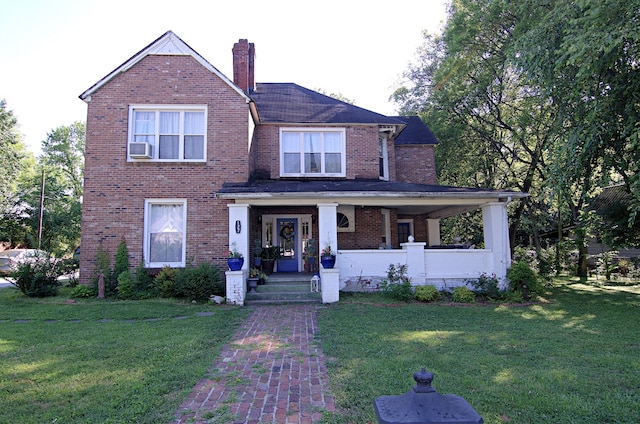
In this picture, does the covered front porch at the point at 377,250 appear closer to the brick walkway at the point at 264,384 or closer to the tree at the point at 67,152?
the brick walkway at the point at 264,384

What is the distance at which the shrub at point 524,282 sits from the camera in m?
11.5

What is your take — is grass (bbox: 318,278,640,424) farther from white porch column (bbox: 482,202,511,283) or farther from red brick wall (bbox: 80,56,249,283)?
red brick wall (bbox: 80,56,249,283)

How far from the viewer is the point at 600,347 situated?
642cm

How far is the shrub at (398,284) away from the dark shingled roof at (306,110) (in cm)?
574

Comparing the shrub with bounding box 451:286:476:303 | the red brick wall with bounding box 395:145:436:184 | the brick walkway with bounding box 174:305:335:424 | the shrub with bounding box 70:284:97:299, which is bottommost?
the brick walkway with bounding box 174:305:335:424

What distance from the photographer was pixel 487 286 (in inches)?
459

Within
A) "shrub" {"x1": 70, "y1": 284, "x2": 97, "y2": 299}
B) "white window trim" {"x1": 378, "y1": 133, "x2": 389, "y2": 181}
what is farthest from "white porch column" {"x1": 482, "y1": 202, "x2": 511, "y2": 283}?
"shrub" {"x1": 70, "y1": 284, "x2": 97, "y2": 299}

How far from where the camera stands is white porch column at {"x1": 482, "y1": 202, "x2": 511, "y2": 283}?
12.0 m

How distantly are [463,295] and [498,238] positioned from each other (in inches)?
92.3

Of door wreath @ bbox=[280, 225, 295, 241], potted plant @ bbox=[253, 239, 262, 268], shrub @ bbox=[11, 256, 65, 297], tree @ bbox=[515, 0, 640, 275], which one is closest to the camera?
tree @ bbox=[515, 0, 640, 275]

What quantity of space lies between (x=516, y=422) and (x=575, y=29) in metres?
8.57

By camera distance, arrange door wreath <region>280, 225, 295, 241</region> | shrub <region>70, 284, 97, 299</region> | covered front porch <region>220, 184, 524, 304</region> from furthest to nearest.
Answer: door wreath <region>280, 225, 295, 241</region> → shrub <region>70, 284, 97, 299</region> → covered front porch <region>220, 184, 524, 304</region>

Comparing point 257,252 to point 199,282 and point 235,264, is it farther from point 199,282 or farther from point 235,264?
point 199,282

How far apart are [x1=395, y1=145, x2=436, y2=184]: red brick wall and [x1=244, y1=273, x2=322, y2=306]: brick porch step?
26.1ft
